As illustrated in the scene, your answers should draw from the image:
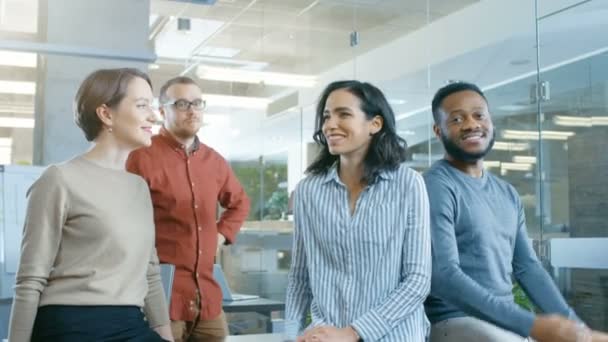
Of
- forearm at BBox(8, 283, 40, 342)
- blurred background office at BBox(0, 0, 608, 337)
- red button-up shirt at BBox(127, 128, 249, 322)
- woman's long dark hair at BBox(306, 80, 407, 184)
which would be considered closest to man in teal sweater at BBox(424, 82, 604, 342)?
woman's long dark hair at BBox(306, 80, 407, 184)

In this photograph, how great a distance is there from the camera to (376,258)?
1.65 metres

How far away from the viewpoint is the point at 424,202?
1.69m

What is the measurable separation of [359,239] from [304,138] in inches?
173

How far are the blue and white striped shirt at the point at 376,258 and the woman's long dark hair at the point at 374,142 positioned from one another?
4 cm

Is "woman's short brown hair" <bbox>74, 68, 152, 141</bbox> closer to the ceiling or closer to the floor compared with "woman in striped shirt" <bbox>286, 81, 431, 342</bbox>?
closer to the ceiling

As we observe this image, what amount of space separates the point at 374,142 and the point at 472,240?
1.21 ft

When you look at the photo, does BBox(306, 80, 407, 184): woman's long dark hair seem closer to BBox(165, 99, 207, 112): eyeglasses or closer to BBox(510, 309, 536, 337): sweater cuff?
BBox(510, 309, 536, 337): sweater cuff

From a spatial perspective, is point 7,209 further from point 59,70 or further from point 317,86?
point 317,86

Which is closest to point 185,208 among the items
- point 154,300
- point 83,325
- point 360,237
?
point 154,300

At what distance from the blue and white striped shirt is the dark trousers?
0.43 meters

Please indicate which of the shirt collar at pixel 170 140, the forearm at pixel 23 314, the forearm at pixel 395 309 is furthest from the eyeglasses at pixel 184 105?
the forearm at pixel 395 309

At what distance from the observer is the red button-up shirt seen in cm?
233

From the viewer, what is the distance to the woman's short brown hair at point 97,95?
1.86 m

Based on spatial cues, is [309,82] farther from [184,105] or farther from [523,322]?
[523,322]
